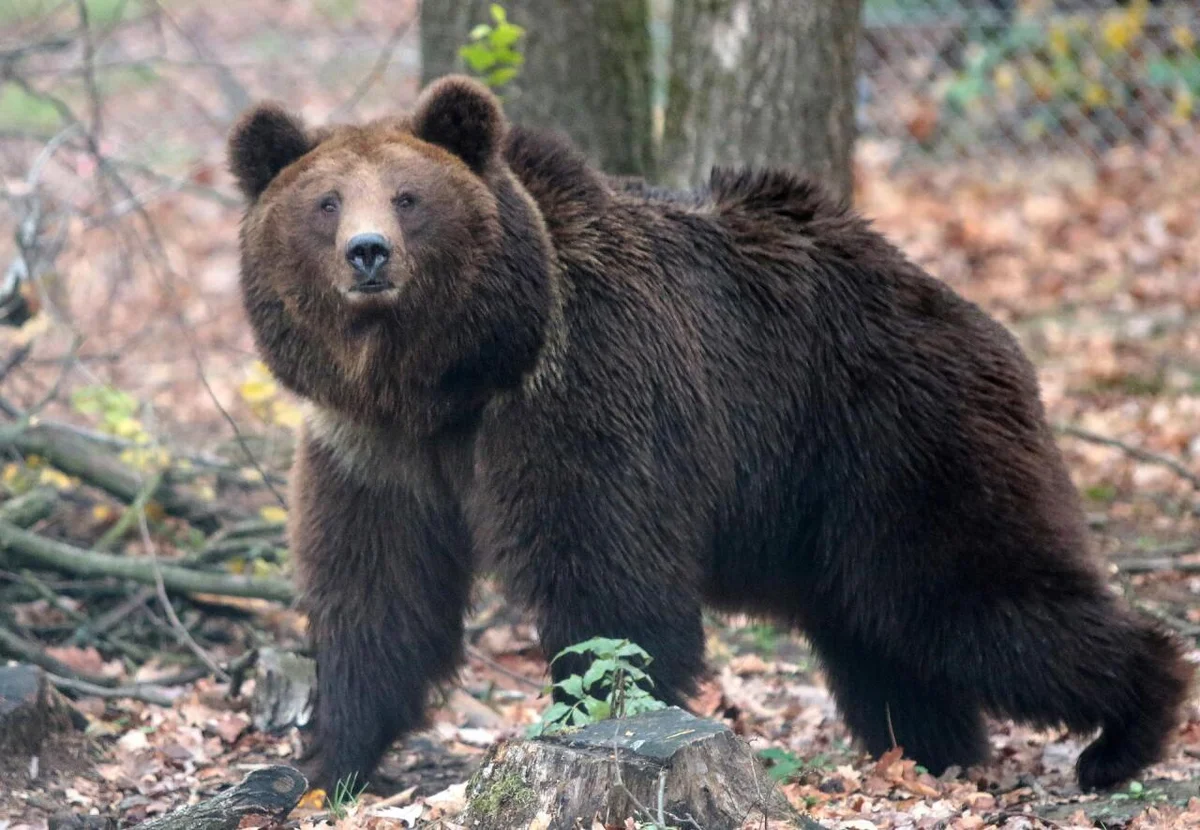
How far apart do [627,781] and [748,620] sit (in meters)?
2.22

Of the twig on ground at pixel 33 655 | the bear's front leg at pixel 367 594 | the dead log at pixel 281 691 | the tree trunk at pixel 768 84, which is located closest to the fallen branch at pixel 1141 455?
the tree trunk at pixel 768 84

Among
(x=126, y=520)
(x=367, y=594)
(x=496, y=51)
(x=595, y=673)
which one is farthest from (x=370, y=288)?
(x=126, y=520)

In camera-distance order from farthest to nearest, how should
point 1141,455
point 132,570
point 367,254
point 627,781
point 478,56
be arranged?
point 1141,455 → point 132,570 → point 478,56 → point 367,254 → point 627,781

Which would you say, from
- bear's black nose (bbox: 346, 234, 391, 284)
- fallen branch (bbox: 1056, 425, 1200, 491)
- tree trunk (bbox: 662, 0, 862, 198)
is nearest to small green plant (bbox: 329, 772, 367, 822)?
bear's black nose (bbox: 346, 234, 391, 284)

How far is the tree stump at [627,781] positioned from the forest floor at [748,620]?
229mm

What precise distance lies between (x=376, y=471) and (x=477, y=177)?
3.31ft

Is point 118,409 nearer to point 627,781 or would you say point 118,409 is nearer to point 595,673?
point 595,673

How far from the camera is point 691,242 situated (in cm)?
530

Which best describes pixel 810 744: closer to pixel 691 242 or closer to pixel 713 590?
pixel 713 590

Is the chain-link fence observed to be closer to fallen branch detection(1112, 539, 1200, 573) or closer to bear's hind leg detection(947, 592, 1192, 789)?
fallen branch detection(1112, 539, 1200, 573)

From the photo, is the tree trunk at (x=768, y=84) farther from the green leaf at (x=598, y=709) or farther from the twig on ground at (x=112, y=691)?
the green leaf at (x=598, y=709)

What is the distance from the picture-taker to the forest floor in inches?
204

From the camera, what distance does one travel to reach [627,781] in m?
3.76

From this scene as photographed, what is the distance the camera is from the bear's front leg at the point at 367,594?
511 centimetres
